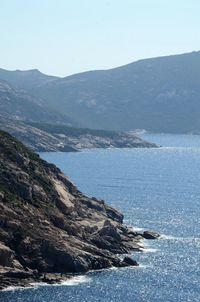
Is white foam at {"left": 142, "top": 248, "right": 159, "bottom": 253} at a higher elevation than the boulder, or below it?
below

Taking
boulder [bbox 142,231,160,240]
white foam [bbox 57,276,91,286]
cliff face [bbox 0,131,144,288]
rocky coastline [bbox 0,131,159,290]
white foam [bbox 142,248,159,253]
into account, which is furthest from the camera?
boulder [bbox 142,231,160,240]

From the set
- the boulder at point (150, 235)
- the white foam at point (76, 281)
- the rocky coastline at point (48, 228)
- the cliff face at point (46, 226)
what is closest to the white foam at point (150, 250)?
the cliff face at point (46, 226)

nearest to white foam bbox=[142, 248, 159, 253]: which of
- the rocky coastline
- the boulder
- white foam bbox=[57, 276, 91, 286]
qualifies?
the rocky coastline

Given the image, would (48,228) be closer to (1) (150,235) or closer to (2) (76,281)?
(2) (76,281)

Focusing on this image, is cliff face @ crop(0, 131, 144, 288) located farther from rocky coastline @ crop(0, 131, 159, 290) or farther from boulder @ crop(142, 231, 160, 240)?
boulder @ crop(142, 231, 160, 240)

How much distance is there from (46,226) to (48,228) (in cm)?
81

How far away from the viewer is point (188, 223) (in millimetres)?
183750

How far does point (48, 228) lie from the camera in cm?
14375

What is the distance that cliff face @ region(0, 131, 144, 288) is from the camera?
438 ft

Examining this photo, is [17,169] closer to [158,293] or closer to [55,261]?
[55,261]

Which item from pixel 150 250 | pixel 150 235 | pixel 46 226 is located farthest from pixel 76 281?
pixel 150 235

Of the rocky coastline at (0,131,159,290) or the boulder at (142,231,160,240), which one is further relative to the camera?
the boulder at (142,231,160,240)

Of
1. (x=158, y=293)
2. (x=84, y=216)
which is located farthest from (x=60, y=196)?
(x=158, y=293)

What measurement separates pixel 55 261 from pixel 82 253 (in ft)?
19.1
